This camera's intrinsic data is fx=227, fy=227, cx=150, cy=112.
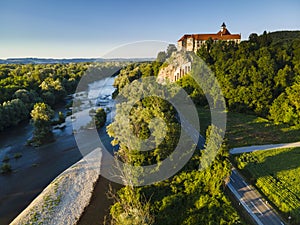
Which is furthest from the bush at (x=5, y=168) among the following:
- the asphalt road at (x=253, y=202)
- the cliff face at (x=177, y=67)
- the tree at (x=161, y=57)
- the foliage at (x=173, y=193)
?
the tree at (x=161, y=57)

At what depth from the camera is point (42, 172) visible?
23.2 metres

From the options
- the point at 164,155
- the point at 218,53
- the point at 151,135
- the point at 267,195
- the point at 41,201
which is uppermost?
the point at 218,53

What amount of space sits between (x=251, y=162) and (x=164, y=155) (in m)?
8.78

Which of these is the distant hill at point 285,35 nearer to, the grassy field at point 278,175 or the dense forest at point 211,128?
the dense forest at point 211,128

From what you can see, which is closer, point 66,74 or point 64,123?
point 64,123

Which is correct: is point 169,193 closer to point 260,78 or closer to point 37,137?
point 37,137

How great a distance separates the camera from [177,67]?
49.3m

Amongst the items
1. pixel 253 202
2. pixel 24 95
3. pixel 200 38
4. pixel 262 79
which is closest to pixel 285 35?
pixel 200 38

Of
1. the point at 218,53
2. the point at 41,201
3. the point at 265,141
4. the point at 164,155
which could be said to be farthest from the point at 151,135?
the point at 218,53

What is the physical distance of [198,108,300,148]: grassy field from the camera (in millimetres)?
25719

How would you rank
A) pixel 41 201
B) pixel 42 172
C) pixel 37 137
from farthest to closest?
pixel 37 137
pixel 42 172
pixel 41 201

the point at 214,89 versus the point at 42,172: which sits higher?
the point at 214,89

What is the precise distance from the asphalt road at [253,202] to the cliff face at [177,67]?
106 feet

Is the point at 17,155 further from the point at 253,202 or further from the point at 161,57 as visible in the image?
the point at 161,57
